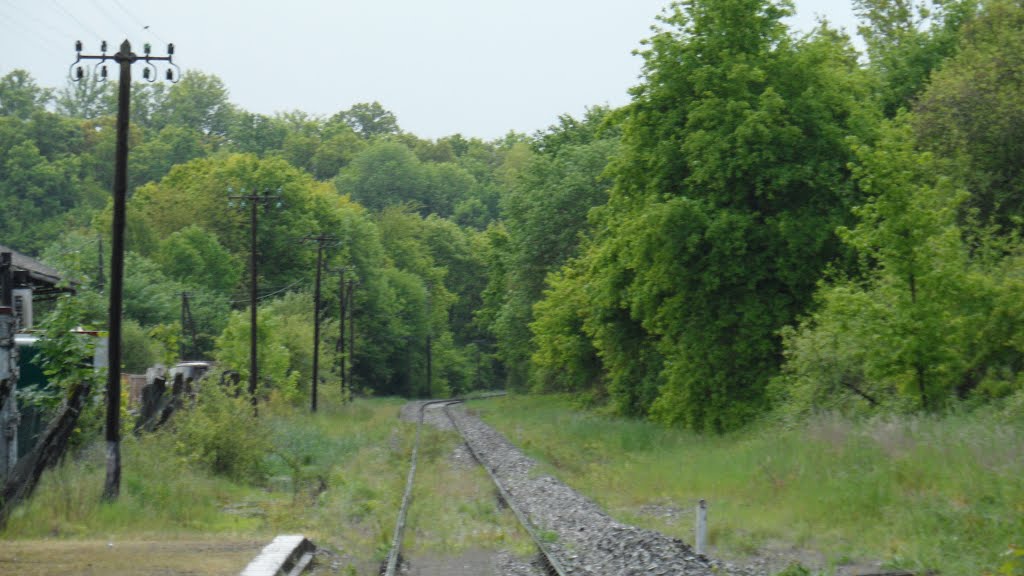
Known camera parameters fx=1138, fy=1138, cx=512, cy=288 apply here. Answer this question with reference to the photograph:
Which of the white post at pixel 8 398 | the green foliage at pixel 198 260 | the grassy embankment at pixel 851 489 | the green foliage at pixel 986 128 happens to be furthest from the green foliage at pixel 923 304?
the green foliage at pixel 198 260

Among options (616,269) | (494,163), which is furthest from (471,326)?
(616,269)

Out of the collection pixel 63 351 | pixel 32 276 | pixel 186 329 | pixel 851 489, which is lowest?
pixel 851 489

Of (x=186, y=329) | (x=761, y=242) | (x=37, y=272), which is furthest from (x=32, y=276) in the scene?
(x=186, y=329)

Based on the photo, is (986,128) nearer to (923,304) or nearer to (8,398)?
(923,304)

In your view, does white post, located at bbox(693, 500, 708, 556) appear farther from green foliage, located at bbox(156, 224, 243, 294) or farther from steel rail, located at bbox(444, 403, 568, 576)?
green foliage, located at bbox(156, 224, 243, 294)

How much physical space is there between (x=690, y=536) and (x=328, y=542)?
222 inches

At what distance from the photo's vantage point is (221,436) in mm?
27094

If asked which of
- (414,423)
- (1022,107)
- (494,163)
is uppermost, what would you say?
(494,163)

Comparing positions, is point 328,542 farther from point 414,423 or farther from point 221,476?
point 414,423

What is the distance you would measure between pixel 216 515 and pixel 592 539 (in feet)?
24.5

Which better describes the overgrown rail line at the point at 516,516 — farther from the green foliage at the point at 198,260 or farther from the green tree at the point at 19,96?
Answer: the green tree at the point at 19,96

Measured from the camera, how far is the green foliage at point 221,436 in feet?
86.0

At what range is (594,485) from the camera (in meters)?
25.4

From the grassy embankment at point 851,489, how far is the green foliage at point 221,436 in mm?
7725
